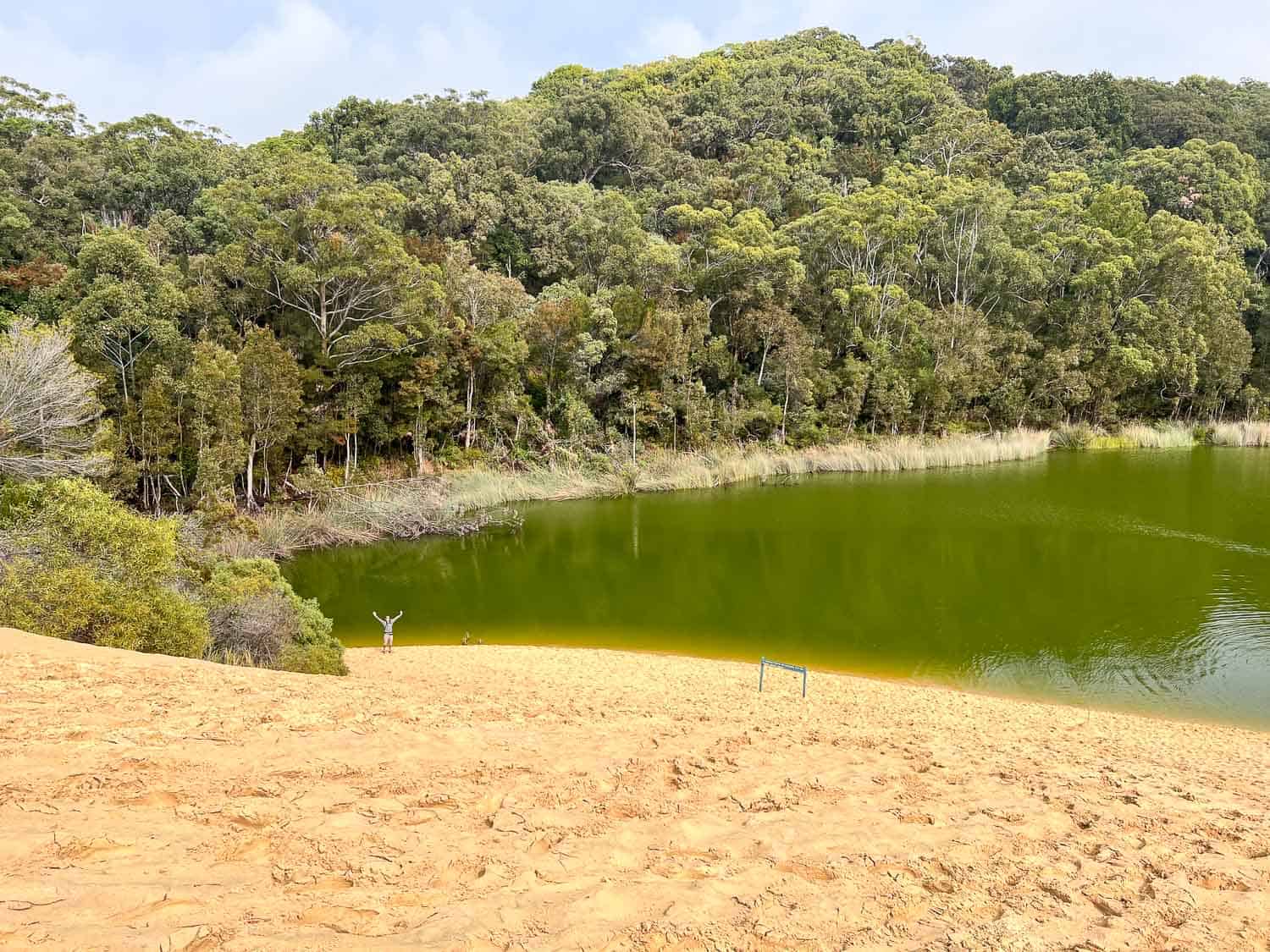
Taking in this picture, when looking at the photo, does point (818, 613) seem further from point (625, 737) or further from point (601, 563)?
point (625, 737)

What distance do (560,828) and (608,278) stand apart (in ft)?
82.4

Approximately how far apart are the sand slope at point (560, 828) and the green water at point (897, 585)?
3896 millimetres

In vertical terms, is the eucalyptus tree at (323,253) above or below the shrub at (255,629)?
above

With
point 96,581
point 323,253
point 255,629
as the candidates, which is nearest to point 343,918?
point 96,581

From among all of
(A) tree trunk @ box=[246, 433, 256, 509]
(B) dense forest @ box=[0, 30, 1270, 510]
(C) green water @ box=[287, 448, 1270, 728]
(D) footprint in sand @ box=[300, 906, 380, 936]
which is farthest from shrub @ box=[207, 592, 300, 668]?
(A) tree trunk @ box=[246, 433, 256, 509]

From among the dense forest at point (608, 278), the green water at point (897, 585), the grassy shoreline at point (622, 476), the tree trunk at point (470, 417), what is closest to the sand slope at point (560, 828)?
the green water at point (897, 585)

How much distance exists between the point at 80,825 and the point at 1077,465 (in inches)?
1147

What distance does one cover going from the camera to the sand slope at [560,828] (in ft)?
9.67

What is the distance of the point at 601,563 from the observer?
15664 millimetres

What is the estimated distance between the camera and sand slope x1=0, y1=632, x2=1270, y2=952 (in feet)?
9.67

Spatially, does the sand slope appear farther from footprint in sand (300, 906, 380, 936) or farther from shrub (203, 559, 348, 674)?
shrub (203, 559, 348, 674)

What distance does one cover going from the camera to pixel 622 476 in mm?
22625

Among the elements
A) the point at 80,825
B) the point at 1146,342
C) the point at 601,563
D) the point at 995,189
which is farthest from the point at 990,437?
the point at 80,825

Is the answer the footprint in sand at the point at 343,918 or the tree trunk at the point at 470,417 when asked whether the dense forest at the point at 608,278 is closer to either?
the tree trunk at the point at 470,417
